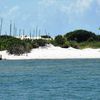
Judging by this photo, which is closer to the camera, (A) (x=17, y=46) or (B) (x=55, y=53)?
(A) (x=17, y=46)

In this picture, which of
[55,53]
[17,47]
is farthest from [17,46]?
[55,53]

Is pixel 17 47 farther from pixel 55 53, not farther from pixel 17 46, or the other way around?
pixel 55 53

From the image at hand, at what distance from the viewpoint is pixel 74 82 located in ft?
220

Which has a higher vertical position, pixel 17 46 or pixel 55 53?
pixel 17 46

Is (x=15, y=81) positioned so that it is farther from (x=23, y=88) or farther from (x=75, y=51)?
(x=75, y=51)

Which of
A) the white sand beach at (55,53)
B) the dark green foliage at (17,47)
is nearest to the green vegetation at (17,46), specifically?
the dark green foliage at (17,47)

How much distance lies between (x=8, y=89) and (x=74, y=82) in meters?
10.3

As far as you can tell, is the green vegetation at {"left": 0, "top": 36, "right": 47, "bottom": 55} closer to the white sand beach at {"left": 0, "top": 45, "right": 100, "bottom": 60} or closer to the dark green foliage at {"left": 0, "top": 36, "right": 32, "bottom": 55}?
the dark green foliage at {"left": 0, "top": 36, "right": 32, "bottom": 55}

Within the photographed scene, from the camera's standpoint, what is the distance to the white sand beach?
543ft

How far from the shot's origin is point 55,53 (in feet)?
555

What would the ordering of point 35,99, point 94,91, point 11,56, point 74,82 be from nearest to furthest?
point 35,99 < point 94,91 < point 74,82 < point 11,56

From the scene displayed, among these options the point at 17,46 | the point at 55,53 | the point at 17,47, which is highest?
the point at 17,46

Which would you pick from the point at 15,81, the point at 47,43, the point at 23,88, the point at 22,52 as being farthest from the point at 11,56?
the point at 23,88

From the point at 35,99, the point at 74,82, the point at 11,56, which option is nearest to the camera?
the point at 35,99
